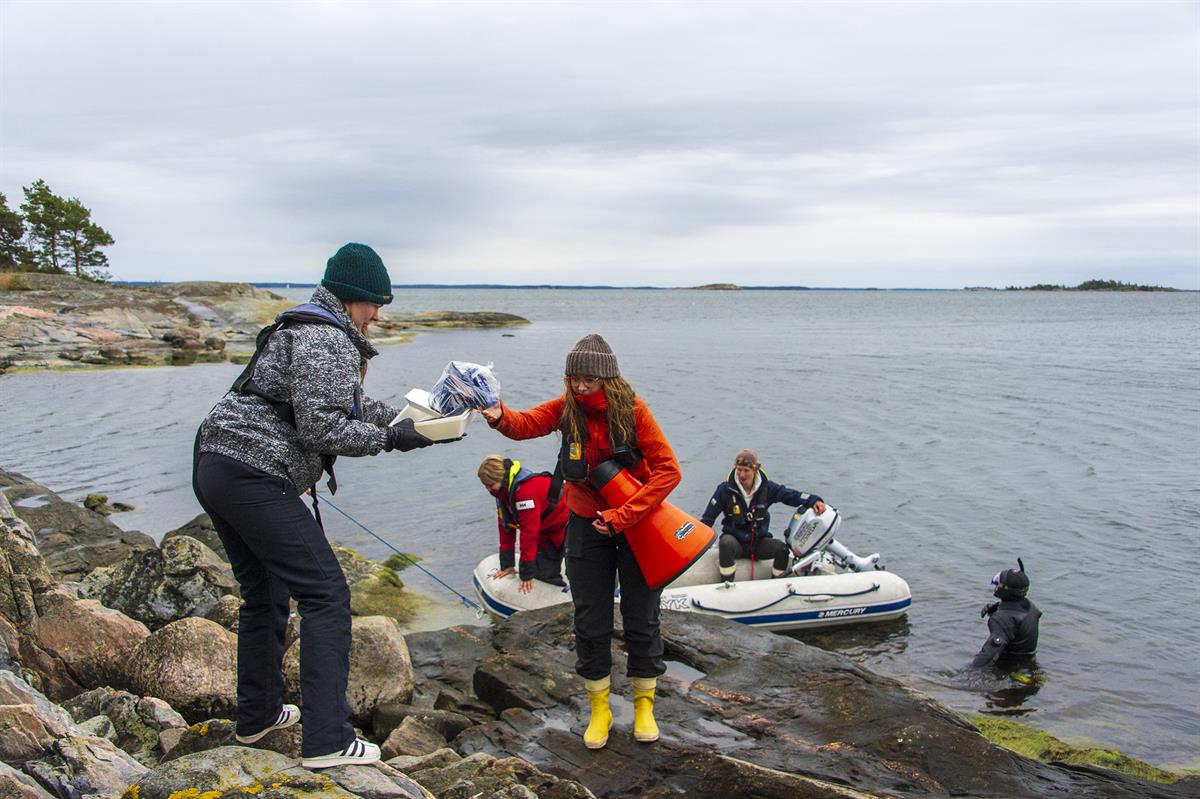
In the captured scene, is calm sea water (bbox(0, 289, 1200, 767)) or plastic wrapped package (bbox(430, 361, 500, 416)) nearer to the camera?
plastic wrapped package (bbox(430, 361, 500, 416))

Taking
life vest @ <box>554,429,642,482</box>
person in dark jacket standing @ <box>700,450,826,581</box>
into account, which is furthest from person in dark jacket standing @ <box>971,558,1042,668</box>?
life vest @ <box>554,429,642,482</box>

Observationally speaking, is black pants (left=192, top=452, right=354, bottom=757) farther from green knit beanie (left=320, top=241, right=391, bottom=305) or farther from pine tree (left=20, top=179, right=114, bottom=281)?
pine tree (left=20, top=179, right=114, bottom=281)

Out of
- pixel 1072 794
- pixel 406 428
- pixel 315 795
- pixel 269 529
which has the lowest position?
pixel 1072 794

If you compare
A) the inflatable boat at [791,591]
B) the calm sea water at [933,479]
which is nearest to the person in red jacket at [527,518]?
the inflatable boat at [791,591]

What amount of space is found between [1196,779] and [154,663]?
6607 millimetres

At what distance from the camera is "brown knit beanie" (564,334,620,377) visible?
4.97 m

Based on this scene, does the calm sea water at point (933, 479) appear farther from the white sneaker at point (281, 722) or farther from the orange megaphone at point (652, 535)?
the white sneaker at point (281, 722)

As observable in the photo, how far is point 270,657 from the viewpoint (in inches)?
170

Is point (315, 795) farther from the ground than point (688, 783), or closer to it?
farther from the ground

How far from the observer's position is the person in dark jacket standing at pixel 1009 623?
9180mm

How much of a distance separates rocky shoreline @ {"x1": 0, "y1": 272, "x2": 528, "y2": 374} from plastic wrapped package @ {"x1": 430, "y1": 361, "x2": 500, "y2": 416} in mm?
34880

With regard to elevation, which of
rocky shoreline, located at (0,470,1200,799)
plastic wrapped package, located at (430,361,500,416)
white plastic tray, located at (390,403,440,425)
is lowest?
rocky shoreline, located at (0,470,1200,799)

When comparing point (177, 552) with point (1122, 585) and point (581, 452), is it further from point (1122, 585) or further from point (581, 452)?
point (1122, 585)

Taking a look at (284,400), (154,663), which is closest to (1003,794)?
(284,400)
